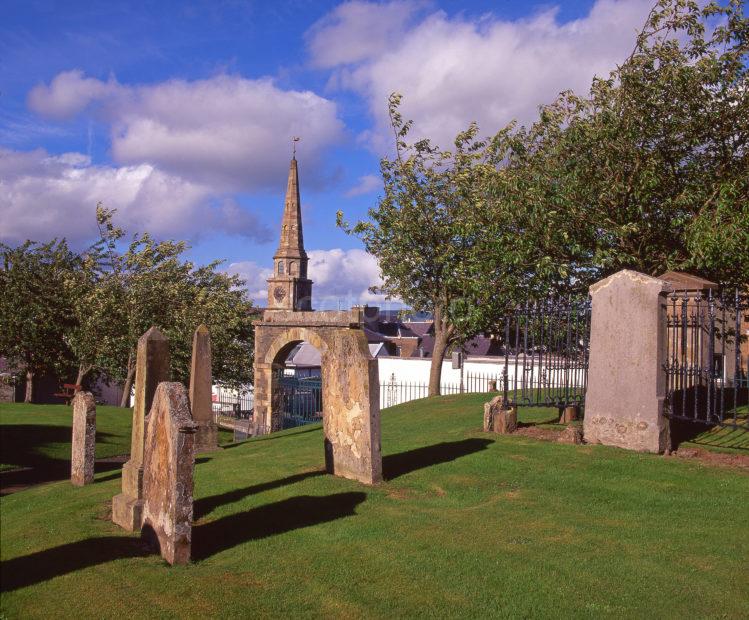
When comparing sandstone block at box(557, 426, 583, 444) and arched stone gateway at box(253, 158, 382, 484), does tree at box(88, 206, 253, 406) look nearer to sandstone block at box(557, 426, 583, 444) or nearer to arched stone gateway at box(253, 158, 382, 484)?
arched stone gateway at box(253, 158, 382, 484)

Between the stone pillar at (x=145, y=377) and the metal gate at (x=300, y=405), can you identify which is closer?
the stone pillar at (x=145, y=377)

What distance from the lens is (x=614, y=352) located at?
12.5 metres

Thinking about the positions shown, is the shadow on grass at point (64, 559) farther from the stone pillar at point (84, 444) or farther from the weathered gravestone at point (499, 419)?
the weathered gravestone at point (499, 419)

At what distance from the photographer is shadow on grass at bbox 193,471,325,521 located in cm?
956

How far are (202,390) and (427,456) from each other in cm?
786

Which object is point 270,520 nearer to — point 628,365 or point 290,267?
point 628,365

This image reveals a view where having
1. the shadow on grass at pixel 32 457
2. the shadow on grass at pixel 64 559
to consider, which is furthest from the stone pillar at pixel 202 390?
the shadow on grass at pixel 64 559

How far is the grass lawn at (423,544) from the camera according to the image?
6.18 meters

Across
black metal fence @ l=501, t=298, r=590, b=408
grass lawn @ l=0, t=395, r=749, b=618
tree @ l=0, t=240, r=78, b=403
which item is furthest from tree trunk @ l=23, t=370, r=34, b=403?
black metal fence @ l=501, t=298, r=590, b=408

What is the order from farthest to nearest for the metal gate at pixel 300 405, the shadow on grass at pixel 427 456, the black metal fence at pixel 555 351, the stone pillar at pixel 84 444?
the metal gate at pixel 300 405, the black metal fence at pixel 555 351, the stone pillar at pixel 84 444, the shadow on grass at pixel 427 456

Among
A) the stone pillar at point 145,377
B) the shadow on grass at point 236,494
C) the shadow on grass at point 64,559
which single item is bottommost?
the shadow on grass at point 236,494

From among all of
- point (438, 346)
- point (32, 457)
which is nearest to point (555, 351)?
point (438, 346)

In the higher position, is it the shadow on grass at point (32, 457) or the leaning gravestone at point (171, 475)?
the leaning gravestone at point (171, 475)

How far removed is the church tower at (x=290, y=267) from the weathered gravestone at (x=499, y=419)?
50265mm
